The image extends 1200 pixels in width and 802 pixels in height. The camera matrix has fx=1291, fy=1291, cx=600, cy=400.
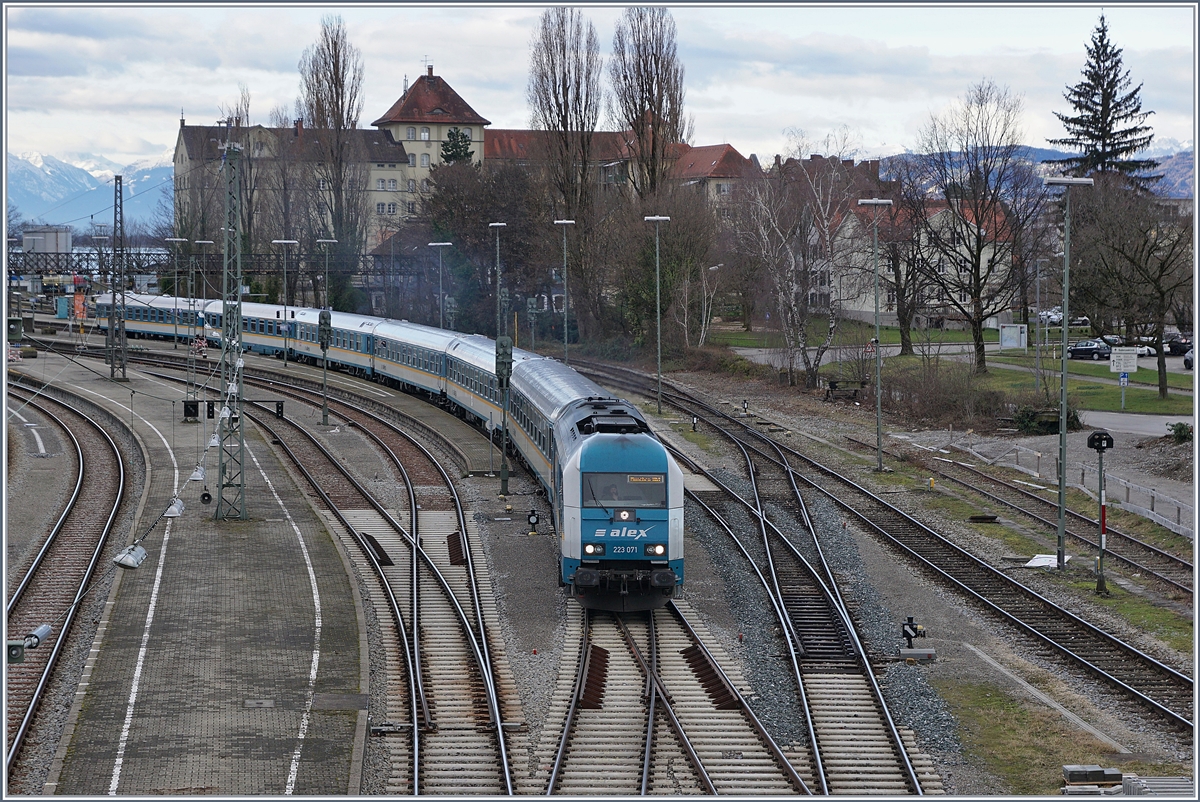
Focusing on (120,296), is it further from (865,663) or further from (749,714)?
(749,714)

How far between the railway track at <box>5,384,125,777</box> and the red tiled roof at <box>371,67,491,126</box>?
3832 inches

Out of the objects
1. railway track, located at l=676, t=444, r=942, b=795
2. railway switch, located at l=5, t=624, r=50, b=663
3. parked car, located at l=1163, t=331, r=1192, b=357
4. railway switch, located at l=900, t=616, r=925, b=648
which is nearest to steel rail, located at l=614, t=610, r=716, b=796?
railway track, located at l=676, t=444, r=942, b=795

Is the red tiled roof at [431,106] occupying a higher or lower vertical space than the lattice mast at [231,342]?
higher

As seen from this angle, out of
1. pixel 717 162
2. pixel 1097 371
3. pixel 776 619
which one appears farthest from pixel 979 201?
pixel 717 162

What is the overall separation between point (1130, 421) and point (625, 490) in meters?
29.0

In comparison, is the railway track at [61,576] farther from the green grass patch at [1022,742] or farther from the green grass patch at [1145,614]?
the green grass patch at [1145,614]

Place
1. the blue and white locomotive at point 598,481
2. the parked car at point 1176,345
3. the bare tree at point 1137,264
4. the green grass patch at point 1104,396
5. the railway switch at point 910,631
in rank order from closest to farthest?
the railway switch at point 910,631 → the blue and white locomotive at point 598,481 → the green grass patch at point 1104,396 → the bare tree at point 1137,264 → the parked car at point 1176,345

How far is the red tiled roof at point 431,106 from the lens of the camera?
450ft

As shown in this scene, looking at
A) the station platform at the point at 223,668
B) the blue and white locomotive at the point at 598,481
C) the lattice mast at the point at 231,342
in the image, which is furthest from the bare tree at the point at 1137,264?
the station platform at the point at 223,668

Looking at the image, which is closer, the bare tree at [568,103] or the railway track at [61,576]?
the railway track at [61,576]

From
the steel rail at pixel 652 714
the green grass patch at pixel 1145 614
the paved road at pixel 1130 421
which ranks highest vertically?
the paved road at pixel 1130 421

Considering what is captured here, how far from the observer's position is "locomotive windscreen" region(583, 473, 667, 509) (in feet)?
71.4

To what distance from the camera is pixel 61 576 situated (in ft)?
86.0

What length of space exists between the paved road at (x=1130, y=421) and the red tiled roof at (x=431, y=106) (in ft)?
Answer: 333
